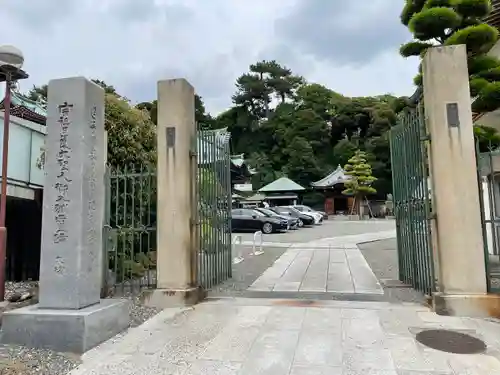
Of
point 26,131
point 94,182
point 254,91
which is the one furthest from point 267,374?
point 254,91

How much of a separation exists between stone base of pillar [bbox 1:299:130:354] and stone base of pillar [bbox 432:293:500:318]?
384cm

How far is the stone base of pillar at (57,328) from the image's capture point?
356 cm

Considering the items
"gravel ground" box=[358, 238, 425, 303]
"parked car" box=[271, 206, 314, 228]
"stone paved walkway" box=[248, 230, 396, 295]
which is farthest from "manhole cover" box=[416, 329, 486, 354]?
"parked car" box=[271, 206, 314, 228]

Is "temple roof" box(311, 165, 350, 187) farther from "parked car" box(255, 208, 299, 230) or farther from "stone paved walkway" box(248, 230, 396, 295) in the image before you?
"stone paved walkway" box(248, 230, 396, 295)

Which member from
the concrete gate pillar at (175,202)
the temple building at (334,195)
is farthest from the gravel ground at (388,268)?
the temple building at (334,195)

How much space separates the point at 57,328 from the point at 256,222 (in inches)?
623

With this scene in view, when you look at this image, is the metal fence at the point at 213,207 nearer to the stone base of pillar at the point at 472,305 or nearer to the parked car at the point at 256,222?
the stone base of pillar at the point at 472,305

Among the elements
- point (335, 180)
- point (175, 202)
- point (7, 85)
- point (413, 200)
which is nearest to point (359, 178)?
point (335, 180)

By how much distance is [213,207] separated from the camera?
649 centimetres

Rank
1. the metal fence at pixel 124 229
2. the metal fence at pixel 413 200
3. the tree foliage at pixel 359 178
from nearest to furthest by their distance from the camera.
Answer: the metal fence at pixel 413 200
the metal fence at pixel 124 229
the tree foliage at pixel 359 178

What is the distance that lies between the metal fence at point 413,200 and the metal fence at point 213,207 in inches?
118

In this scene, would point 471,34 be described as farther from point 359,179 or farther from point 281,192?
point 281,192

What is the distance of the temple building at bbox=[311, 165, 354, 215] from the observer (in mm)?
Result: 37000

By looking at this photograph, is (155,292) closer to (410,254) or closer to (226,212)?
(226,212)
